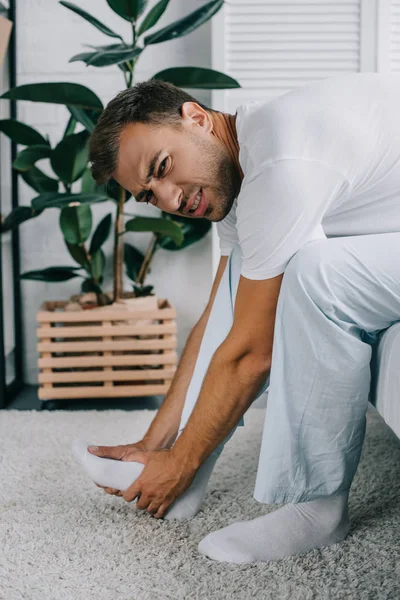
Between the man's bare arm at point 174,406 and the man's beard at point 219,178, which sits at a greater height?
the man's beard at point 219,178

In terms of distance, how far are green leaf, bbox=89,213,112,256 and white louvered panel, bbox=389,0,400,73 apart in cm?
106

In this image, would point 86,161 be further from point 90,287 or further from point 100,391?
point 100,391

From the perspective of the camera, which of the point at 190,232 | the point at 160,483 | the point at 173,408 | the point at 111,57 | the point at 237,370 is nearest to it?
the point at 237,370

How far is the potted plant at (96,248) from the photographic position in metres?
2.04

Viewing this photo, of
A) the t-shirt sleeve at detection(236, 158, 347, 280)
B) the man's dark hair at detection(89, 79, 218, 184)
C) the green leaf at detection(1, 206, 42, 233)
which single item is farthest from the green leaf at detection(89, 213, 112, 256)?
the t-shirt sleeve at detection(236, 158, 347, 280)

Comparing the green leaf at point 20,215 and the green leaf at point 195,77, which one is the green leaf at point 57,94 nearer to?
the green leaf at point 195,77

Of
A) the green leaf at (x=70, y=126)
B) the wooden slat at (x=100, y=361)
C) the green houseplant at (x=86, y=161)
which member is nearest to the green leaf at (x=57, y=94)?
the green houseplant at (x=86, y=161)

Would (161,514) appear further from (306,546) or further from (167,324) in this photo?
(167,324)

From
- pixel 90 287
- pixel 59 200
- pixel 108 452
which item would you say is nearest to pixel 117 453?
→ pixel 108 452

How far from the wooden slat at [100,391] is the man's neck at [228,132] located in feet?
3.42

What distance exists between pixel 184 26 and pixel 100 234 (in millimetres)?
709

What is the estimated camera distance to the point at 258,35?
2359 millimetres

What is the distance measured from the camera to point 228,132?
1346mm

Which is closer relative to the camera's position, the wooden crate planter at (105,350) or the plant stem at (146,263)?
the wooden crate planter at (105,350)
